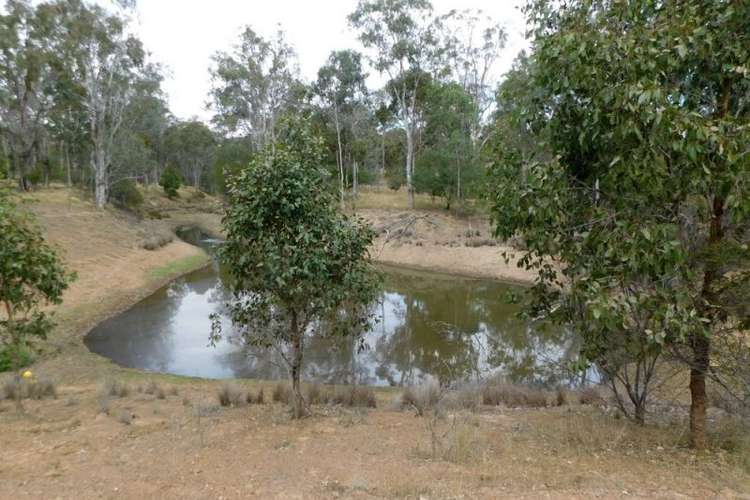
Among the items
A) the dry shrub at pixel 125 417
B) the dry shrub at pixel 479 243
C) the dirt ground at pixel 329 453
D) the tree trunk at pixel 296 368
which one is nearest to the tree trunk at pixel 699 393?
the dirt ground at pixel 329 453

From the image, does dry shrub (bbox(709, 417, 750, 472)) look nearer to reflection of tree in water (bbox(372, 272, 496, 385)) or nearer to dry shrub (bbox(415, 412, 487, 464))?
dry shrub (bbox(415, 412, 487, 464))

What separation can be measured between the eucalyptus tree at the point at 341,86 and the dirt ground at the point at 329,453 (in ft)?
109

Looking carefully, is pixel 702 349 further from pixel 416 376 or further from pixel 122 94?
pixel 122 94

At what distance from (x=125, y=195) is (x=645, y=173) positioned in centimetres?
4672

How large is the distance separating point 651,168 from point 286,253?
14.0ft

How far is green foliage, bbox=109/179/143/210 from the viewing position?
43250 millimetres

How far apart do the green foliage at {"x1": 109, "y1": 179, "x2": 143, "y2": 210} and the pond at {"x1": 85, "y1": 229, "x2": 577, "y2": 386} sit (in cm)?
2752

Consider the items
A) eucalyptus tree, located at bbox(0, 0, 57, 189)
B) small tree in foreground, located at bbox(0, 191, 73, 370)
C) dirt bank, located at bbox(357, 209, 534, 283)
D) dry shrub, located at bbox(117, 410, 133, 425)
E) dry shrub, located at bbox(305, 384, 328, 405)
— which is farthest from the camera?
eucalyptus tree, located at bbox(0, 0, 57, 189)

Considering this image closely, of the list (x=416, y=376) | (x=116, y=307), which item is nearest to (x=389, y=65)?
(x=116, y=307)

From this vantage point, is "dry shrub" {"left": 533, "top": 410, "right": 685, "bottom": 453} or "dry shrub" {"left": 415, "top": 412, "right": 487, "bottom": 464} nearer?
"dry shrub" {"left": 415, "top": 412, "right": 487, "bottom": 464}

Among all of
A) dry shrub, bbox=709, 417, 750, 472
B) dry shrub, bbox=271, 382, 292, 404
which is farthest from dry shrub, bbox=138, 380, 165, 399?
dry shrub, bbox=709, 417, 750, 472

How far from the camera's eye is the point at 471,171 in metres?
35.6

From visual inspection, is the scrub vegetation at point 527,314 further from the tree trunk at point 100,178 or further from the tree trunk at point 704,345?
the tree trunk at point 100,178

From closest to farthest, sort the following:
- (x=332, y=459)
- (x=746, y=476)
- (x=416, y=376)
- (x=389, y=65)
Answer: (x=746, y=476)
(x=332, y=459)
(x=416, y=376)
(x=389, y=65)
